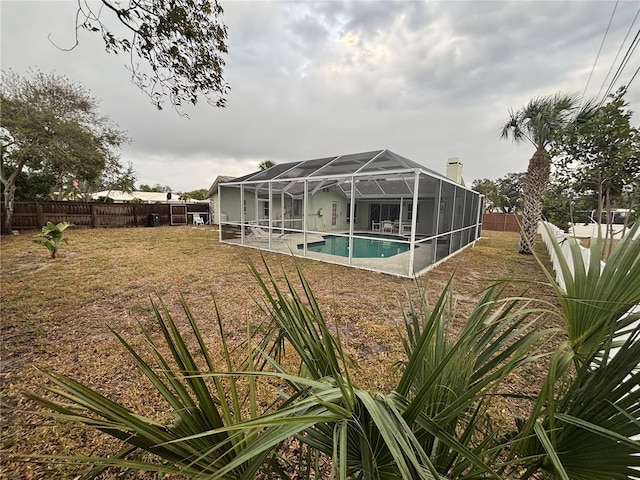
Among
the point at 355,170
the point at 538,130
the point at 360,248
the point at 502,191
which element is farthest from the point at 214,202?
the point at 502,191

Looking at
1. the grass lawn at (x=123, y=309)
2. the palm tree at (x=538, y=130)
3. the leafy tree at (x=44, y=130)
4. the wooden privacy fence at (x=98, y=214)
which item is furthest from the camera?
the wooden privacy fence at (x=98, y=214)

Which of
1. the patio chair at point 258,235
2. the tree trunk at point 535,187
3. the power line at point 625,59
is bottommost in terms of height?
the patio chair at point 258,235

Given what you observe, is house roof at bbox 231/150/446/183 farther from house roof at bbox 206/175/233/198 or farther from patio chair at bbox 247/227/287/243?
house roof at bbox 206/175/233/198

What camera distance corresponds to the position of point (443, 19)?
5504 millimetres

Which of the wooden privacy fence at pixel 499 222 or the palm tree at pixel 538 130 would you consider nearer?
the palm tree at pixel 538 130

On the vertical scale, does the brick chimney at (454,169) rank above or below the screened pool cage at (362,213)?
above

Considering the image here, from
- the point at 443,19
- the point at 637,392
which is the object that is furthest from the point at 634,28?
the point at 637,392

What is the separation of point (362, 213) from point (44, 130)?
16549mm

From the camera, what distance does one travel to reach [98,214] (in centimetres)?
1448

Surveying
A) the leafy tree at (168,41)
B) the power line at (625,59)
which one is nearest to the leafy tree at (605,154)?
the power line at (625,59)

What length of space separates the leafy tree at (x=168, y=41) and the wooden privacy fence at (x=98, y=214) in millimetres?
12718

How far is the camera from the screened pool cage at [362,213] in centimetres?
699

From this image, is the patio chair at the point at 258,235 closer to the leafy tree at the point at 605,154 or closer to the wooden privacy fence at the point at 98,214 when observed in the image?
the leafy tree at the point at 605,154

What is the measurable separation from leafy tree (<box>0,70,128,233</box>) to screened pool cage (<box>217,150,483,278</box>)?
6811 millimetres
